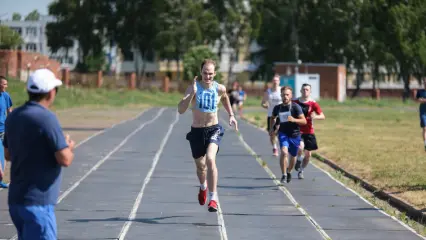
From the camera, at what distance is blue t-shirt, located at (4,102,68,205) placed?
6.70m

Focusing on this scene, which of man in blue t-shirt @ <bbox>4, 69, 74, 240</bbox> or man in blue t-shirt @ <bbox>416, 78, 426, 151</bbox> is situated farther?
man in blue t-shirt @ <bbox>416, 78, 426, 151</bbox>

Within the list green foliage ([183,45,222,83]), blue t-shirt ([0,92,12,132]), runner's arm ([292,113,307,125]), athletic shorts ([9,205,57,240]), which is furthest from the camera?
green foliage ([183,45,222,83])

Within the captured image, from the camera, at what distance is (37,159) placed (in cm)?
679

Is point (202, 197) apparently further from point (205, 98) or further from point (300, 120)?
point (300, 120)

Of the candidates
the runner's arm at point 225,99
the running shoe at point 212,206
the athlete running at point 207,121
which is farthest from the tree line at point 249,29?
the running shoe at point 212,206

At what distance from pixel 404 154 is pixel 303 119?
24.6 ft

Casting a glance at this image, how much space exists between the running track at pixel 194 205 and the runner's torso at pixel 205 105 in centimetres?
121

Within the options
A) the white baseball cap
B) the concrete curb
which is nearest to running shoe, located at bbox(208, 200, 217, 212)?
the concrete curb

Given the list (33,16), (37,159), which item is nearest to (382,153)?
(37,159)

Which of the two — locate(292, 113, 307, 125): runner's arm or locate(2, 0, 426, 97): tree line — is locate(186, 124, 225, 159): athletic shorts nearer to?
locate(292, 113, 307, 125): runner's arm

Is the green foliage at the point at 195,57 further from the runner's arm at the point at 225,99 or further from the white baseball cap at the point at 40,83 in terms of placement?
the white baseball cap at the point at 40,83

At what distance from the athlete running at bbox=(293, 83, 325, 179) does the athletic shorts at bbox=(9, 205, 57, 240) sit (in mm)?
10527

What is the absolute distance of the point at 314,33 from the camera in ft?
302

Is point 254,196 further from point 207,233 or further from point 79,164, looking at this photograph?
point 79,164
